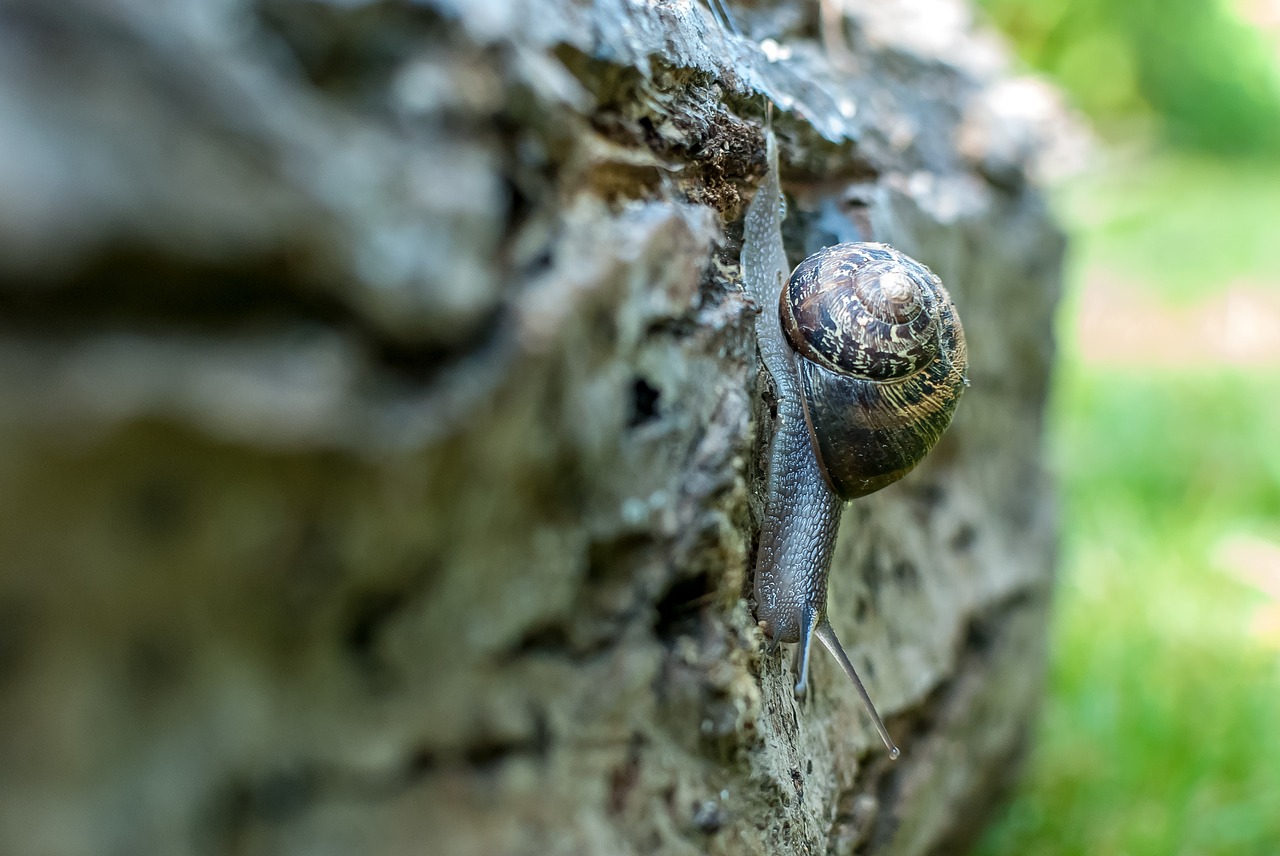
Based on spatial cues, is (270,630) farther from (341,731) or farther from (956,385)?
(956,385)

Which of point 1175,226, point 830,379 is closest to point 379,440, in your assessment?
point 830,379

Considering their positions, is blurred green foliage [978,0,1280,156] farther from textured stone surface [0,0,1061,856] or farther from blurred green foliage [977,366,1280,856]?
textured stone surface [0,0,1061,856]

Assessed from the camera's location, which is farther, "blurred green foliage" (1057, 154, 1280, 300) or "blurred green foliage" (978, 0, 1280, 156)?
"blurred green foliage" (978, 0, 1280, 156)

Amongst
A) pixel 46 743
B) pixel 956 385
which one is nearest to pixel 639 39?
pixel 956 385

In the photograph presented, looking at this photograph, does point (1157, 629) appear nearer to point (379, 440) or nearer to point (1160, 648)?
point (1160, 648)

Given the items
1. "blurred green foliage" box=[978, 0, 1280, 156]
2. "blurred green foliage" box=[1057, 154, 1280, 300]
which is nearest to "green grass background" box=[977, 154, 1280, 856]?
"blurred green foliage" box=[1057, 154, 1280, 300]

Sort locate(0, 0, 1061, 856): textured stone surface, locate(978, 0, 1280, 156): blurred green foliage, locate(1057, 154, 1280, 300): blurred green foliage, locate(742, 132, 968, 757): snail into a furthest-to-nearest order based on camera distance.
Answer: locate(978, 0, 1280, 156): blurred green foliage < locate(1057, 154, 1280, 300): blurred green foliage < locate(742, 132, 968, 757): snail < locate(0, 0, 1061, 856): textured stone surface
